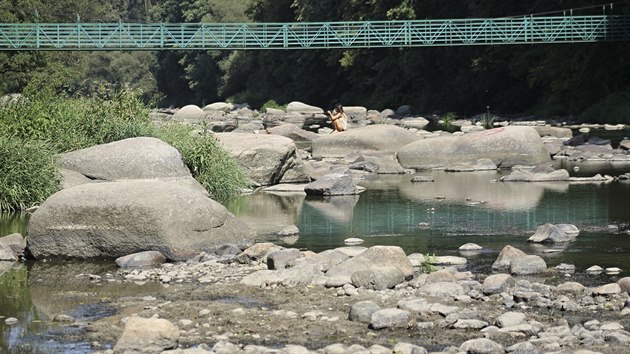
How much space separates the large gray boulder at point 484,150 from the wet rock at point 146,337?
2184cm

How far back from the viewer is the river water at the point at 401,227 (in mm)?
14797

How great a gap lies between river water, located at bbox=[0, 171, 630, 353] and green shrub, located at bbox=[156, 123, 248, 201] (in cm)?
44

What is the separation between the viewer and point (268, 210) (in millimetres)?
24641

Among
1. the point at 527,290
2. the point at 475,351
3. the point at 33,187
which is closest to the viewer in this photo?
the point at 475,351

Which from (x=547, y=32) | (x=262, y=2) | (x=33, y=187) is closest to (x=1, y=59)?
(x=547, y=32)

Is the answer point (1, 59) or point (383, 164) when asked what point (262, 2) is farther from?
point (383, 164)

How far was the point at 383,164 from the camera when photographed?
33.2 meters

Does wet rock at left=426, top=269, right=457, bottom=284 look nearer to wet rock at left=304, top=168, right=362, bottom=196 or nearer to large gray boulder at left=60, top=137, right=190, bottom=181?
large gray boulder at left=60, top=137, right=190, bottom=181

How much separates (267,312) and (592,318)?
363cm

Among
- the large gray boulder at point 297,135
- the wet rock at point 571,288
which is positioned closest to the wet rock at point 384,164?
the large gray boulder at point 297,135

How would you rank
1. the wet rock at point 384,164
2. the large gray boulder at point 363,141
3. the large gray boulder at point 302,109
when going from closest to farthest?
the wet rock at point 384,164 < the large gray boulder at point 363,141 < the large gray boulder at point 302,109

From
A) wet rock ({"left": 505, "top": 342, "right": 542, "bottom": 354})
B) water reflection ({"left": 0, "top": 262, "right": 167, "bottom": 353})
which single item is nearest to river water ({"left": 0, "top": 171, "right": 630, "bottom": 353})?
water reflection ({"left": 0, "top": 262, "right": 167, "bottom": 353})

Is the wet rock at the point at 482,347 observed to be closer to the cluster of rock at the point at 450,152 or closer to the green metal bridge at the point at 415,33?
the cluster of rock at the point at 450,152

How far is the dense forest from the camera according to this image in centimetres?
5638
